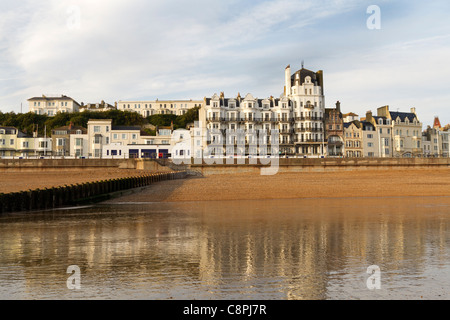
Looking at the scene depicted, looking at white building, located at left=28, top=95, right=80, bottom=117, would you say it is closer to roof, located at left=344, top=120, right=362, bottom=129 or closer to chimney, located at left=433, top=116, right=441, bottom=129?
roof, located at left=344, top=120, right=362, bottom=129

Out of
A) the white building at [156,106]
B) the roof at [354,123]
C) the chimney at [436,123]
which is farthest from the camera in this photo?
the white building at [156,106]

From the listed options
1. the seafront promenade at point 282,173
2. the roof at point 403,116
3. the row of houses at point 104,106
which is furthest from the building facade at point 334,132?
the row of houses at point 104,106

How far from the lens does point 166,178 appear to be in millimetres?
56188

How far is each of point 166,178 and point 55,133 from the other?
262ft

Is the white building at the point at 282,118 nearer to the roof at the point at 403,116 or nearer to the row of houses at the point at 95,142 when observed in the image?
the row of houses at the point at 95,142

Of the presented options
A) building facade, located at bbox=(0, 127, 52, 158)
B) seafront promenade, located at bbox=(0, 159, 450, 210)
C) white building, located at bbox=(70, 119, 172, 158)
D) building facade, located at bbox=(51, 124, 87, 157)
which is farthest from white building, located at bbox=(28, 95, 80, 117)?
seafront promenade, located at bbox=(0, 159, 450, 210)

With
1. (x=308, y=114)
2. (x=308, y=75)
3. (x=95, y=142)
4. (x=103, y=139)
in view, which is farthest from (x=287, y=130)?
(x=95, y=142)

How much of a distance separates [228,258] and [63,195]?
24.1 metres

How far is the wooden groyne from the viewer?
27172 millimetres

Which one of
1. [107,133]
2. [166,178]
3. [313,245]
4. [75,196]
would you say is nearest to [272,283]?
[313,245]

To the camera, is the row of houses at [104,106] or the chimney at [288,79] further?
the row of houses at [104,106]

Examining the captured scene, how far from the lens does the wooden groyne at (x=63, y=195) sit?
→ 27.2 m

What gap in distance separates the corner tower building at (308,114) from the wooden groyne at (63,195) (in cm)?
7376
